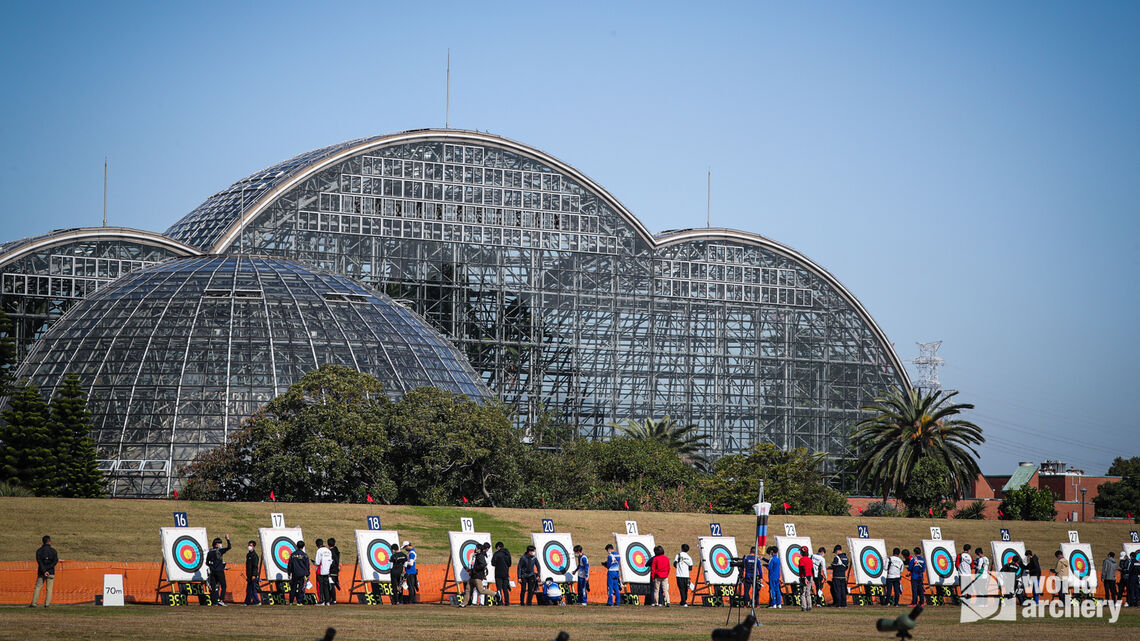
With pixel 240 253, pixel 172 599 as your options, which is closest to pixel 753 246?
pixel 240 253

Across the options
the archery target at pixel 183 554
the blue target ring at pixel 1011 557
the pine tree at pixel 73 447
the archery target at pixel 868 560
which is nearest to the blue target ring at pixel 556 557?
the archery target at pixel 868 560

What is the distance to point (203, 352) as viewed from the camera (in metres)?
63.5

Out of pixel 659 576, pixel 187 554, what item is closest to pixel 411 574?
pixel 187 554

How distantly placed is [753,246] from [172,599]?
65720mm

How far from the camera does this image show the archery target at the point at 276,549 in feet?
112

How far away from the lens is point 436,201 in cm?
8481

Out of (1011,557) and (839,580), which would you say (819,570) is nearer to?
(839,580)

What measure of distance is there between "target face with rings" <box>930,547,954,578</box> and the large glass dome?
2983 centimetres

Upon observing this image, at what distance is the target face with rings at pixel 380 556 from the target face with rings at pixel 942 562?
57.2 ft

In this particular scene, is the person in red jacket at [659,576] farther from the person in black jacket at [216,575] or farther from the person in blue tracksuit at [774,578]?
the person in black jacket at [216,575]

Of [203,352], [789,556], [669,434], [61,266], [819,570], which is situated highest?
[61,266]

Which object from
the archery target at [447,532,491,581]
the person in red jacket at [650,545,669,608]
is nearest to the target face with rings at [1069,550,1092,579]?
the person in red jacket at [650,545,669,608]

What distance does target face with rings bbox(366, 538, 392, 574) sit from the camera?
35125mm

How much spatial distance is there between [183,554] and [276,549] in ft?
8.35
